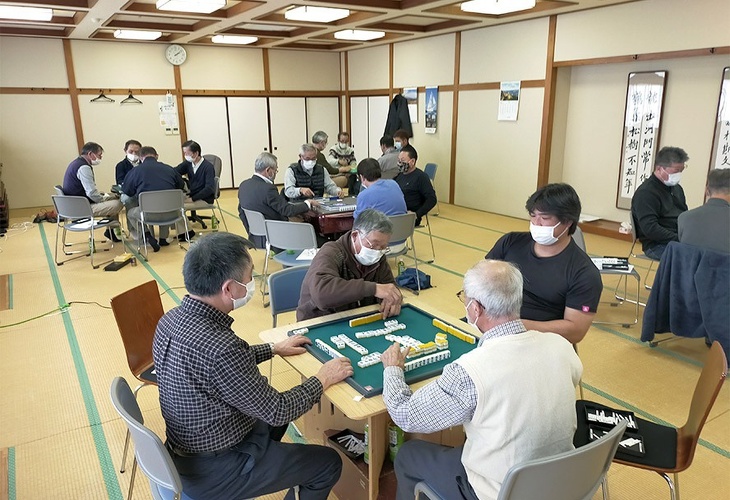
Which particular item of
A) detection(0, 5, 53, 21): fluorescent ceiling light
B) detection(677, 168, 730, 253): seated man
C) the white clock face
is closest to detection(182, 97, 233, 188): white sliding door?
the white clock face

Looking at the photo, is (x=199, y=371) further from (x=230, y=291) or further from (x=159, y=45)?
(x=159, y=45)

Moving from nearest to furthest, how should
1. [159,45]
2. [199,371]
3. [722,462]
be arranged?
[199,371]
[722,462]
[159,45]

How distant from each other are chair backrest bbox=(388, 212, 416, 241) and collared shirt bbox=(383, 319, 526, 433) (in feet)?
9.18

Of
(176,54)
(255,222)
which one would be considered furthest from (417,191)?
(176,54)

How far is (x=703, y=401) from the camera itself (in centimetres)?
176

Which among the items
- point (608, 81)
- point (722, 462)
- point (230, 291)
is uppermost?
point (608, 81)

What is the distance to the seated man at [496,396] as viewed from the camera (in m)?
1.38

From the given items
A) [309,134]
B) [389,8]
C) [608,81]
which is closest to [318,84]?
[309,134]

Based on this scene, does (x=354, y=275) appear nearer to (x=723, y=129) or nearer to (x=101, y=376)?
(x=101, y=376)

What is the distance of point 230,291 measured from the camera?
172 centimetres

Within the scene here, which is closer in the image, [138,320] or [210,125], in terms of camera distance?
[138,320]

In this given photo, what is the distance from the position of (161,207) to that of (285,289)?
10.6ft

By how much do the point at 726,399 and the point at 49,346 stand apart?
4508 millimetres

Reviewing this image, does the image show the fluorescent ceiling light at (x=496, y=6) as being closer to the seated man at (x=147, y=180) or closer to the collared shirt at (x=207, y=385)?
the seated man at (x=147, y=180)
